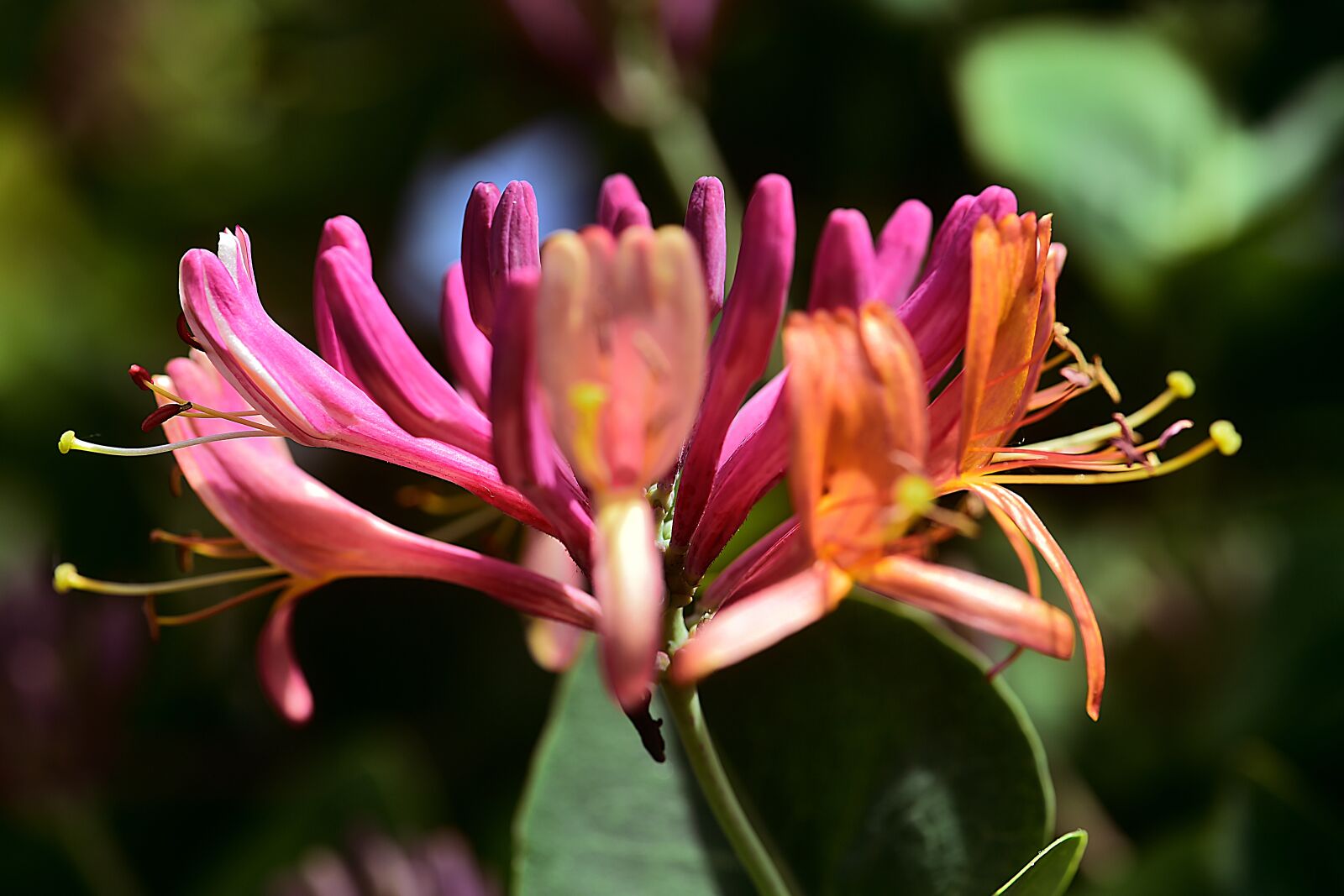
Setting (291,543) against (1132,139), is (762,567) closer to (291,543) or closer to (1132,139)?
(291,543)

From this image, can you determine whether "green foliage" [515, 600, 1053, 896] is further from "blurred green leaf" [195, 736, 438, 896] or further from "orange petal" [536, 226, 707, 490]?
"blurred green leaf" [195, 736, 438, 896]

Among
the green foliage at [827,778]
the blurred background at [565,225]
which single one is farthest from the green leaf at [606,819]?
the blurred background at [565,225]

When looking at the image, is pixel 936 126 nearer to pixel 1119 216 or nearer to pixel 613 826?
pixel 1119 216

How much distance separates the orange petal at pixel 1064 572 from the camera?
0.69 meters

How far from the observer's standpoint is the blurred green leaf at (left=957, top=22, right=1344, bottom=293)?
5.19ft

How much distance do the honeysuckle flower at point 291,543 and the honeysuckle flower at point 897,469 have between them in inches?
4.9

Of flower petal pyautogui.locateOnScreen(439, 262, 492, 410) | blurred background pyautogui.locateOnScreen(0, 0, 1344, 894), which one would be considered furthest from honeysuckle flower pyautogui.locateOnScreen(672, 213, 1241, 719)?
blurred background pyautogui.locateOnScreen(0, 0, 1344, 894)

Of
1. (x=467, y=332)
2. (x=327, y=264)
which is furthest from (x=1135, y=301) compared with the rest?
(x=327, y=264)

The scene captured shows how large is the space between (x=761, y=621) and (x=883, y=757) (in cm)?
32

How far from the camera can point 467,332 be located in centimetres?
86

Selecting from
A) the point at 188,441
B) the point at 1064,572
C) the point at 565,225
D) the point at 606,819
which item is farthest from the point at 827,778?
the point at 565,225

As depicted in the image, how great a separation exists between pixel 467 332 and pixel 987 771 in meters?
0.44

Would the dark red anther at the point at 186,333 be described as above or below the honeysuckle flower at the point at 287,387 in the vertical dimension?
above

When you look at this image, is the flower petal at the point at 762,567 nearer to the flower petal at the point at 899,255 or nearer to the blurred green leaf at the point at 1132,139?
the flower petal at the point at 899,255
